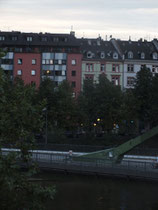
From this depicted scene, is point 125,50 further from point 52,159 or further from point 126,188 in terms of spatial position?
point 126,188

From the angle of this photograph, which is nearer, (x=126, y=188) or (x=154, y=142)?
(x=126, y=188)

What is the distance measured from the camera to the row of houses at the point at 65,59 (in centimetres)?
9056

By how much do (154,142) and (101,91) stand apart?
10368 mm

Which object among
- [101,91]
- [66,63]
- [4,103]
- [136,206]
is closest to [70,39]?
[66,63]

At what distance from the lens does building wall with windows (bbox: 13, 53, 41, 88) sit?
90375 mm

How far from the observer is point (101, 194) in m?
36.9

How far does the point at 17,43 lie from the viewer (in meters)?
91.1

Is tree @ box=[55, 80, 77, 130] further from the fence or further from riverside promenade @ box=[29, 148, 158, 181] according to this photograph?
the fence

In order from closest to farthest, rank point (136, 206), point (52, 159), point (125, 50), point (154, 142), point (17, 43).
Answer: point (136, 206)
point (52, 159)
point (154, 142)
point (17, 43)
point (125, 50)

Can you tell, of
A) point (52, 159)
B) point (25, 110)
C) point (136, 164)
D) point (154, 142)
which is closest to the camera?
point (25, 110)

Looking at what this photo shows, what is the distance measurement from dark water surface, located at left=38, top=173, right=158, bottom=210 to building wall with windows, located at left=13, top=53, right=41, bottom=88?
45.9m

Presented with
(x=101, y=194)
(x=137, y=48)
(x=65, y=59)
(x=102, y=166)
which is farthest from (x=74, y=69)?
(x=101, y=194)

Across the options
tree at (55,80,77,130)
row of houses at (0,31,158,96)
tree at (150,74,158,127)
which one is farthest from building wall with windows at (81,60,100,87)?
tree at (150,74,158,127)

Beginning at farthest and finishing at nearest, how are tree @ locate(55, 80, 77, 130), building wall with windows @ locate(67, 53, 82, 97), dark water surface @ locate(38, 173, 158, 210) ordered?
building wall with windows @ locate(67, 53, 82, 97), tree @ locate(55, 80, 77, 130), dark water surface @ locate(38, 173, 158, 210)
